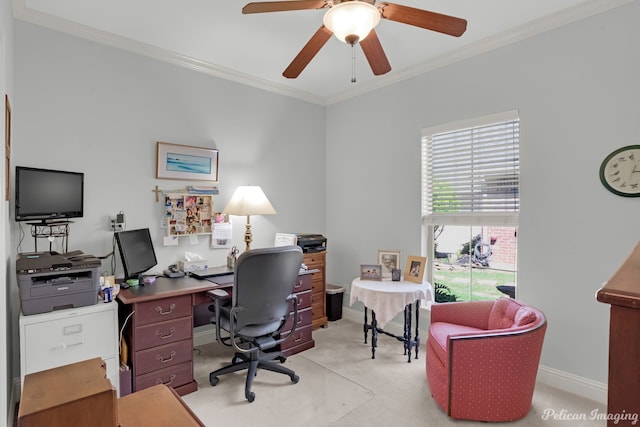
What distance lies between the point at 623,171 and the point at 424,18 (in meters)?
1.70

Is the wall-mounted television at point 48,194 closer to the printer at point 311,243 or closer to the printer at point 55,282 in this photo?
the printer at point 55,282

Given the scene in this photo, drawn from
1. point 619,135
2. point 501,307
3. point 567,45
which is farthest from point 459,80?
point 501,307

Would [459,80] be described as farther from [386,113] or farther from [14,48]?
[14,48]

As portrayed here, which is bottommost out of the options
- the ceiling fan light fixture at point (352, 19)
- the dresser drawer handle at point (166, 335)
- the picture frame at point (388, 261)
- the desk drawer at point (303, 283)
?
the dresser drawer handle at point (166, 335)

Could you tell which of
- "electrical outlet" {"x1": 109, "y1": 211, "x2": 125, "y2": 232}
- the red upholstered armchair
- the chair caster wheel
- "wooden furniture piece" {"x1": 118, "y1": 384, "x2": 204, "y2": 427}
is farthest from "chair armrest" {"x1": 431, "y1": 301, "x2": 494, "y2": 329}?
"electrical outlet" {"x1": 109, "y1": 211, "x2": 125, "y2": 232}

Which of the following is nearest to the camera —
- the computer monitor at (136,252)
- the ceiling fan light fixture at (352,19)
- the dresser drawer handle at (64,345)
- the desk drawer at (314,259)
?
the ceiling fan light fixture at (352,19)

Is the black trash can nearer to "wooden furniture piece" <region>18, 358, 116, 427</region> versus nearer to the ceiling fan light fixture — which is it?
the ceiling fan light fixture

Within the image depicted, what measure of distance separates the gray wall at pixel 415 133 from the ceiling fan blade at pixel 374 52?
1.24 meters

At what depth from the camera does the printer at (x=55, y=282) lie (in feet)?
6.37

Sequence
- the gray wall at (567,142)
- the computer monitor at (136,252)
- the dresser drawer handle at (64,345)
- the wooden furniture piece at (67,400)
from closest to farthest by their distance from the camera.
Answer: the wooden furniture piece at (67,400)
the dresser drawer handle at (64,345)
the gray wall at (567,142)
the computer monitor at (136,252)

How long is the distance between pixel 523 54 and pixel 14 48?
3692 millimetres

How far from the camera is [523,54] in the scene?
8.79 ft

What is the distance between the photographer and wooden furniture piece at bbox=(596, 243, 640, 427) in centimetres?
48

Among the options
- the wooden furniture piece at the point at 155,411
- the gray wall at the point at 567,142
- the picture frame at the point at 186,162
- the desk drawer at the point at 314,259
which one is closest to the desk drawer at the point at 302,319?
the desk drawer at the point at 314,259
